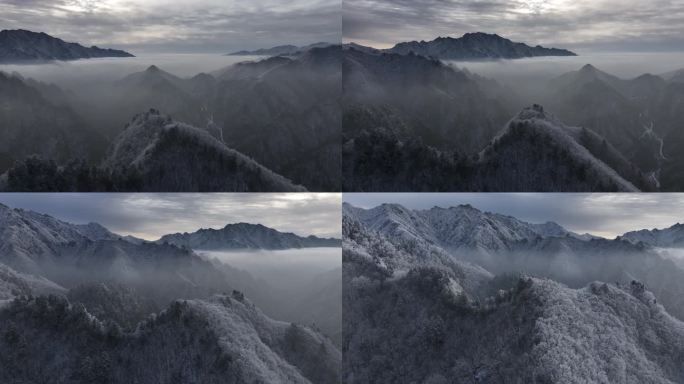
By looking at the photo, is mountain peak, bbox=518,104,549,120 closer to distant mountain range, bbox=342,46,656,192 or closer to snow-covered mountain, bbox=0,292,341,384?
distant mountain range, bbox=342,46,656,192

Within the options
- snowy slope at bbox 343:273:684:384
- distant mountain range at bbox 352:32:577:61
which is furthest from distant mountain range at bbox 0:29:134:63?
snowy slope at bbox 343:273:684:384

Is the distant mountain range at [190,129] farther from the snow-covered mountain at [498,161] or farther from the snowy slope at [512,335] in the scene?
the snowy slope at [512,335]

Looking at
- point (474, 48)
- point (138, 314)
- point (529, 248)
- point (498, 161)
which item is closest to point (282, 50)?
point (474, 48)

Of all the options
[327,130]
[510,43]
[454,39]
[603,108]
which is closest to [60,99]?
[327,130]

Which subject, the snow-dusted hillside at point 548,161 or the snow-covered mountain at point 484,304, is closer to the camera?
the snow-covered mountain at point 484,304

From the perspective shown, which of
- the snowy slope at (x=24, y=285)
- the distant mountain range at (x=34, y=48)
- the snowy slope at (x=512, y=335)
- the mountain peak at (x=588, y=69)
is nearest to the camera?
the snowy slope at (x=512, y=335)

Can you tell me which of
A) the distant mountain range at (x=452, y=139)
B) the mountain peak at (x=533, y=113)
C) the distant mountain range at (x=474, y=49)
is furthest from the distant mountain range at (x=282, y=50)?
the mountain peak at (x=533, y=113)
